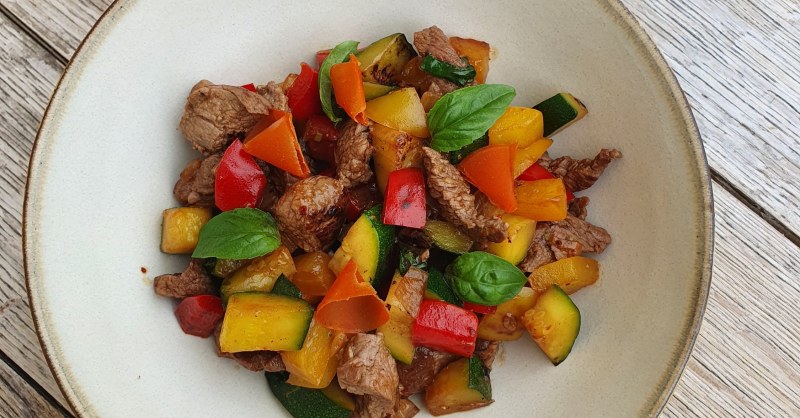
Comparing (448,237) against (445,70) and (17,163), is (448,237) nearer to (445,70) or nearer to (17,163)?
(445,70)

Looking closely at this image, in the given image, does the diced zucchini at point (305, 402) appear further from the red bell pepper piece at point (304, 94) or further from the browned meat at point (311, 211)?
the red bell pepper piece at point (304, 94)

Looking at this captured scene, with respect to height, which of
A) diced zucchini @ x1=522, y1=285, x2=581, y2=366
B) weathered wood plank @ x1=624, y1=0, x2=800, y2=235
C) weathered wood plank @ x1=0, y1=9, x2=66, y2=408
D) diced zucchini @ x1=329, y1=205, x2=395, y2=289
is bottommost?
weathered wood plank @ x1=0, y1=9, x2=66, y2=408

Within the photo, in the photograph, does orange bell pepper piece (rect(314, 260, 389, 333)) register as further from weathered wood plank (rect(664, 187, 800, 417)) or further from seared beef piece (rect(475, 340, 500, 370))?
weathered wood plank (rect(664, 187, 800, 417))

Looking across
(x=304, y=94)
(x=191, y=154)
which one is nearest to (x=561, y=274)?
(x=304, y=94)

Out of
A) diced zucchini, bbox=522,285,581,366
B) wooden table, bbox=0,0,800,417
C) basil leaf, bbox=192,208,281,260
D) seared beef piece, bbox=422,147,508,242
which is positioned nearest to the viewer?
basil leaf, bbox=192,208,281,260

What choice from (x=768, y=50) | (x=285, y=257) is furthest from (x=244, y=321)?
(x=768, y=50)

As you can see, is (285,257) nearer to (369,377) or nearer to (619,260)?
(369,377)

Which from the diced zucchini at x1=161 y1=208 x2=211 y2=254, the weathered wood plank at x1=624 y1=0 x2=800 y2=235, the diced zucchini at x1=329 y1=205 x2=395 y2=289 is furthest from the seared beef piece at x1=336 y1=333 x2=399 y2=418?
the weathered wood plank at x1=624 y1=0 x2=800 y2=235

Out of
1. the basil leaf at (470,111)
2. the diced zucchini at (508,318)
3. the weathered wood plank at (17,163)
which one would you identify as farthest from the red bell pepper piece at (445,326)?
the weathered wood plank at (17,163)
